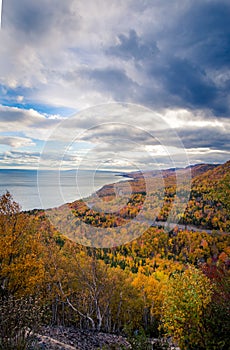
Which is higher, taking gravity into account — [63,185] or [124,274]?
[63,185]

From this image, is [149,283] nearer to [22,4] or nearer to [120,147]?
[120,147]

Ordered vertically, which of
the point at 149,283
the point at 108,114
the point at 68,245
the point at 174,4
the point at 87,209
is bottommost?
the point at 149,283

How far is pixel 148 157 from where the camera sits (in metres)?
9.80

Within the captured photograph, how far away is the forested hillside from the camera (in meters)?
3.83

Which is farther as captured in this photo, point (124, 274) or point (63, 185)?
point (124, 274)

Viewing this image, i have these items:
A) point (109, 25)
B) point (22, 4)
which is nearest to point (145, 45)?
point (109, 25)

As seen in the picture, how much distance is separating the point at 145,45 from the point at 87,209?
6734 millimetres

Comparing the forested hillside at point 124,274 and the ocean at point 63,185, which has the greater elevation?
the ocean at point 63,185

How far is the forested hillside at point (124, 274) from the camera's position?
3.83 m

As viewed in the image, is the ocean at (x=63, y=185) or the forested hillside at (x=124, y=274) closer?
the forested hillside at (x=124, y=274)

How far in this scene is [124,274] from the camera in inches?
513

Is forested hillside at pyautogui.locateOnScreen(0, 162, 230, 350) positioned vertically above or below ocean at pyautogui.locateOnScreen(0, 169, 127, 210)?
below

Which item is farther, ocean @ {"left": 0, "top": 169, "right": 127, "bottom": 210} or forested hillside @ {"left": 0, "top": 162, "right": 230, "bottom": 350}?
ocean @ {"left": 0, "top": 169, "right": 127, "bottom": 210}

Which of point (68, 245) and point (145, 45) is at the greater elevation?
point (145, 45)
